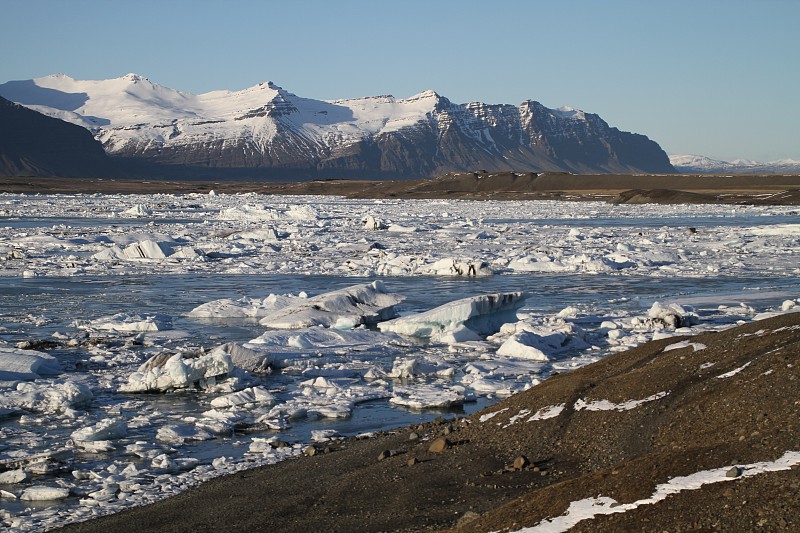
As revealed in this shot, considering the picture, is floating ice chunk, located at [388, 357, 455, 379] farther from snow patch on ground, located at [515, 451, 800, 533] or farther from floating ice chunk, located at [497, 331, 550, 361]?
snow patch on ground, located at [515, 451, 800, 533]

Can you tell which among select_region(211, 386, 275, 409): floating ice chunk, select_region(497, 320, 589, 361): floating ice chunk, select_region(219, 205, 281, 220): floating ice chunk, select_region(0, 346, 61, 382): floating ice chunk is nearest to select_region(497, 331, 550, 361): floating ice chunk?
select_region(497, 320, 589, 361): floating ice chunk

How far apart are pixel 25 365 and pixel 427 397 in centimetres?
518

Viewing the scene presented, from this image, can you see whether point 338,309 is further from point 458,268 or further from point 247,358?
point 458,268

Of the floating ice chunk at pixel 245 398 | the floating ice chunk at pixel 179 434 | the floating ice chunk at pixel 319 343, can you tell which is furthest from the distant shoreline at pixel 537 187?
the floating ice chunk at pixel 179 434

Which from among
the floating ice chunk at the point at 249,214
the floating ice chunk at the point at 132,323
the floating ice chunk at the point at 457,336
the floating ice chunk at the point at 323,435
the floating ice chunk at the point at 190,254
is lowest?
the floating ice chunk at the point at 323,435

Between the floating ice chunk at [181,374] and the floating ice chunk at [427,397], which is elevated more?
the floating ice chunk at [181,374]

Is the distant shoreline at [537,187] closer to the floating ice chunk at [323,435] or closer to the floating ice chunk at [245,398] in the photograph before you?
the floating ice chunk at [245,398]

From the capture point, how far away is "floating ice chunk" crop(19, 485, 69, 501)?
7.29m

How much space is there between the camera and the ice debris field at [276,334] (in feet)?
28.1

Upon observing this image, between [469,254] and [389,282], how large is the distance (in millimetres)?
7376

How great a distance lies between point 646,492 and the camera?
532 cm

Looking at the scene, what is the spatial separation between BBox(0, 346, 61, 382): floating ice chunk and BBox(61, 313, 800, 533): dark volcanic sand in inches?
193

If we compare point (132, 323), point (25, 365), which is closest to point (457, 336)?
point (132, 323)

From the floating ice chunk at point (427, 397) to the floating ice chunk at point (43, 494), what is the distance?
4141mm
